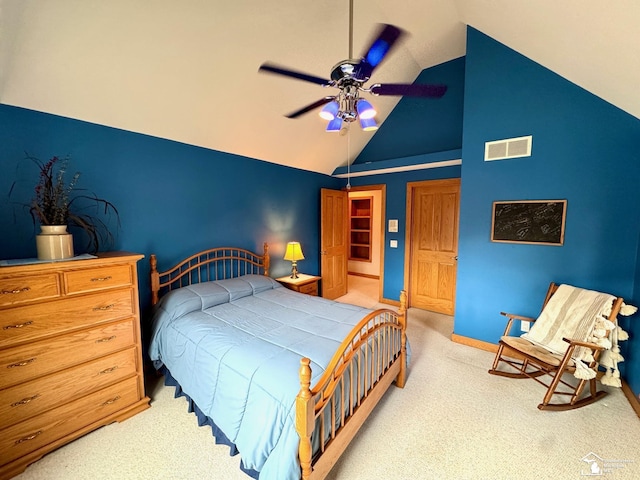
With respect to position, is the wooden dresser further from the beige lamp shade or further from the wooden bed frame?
the beige lamp shade

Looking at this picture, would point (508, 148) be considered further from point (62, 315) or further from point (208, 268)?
point (62, 315)

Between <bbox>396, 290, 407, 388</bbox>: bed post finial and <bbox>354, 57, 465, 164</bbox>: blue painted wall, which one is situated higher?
<bbox>354, 57, 465, 164</bbox>: blue painted wall

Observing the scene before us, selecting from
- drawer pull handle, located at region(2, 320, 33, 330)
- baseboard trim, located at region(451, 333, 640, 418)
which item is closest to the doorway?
baseboard trim, located at region(451, 333, 640, 418)

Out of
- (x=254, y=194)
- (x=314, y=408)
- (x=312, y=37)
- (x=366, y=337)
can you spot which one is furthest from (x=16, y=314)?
(x=312, y=37)

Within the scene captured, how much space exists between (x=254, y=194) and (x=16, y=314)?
2568 mm

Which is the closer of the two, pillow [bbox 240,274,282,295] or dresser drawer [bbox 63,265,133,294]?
dresser drawer [bbox 63,265,133,294]

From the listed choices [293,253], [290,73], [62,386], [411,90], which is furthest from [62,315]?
[411,90]

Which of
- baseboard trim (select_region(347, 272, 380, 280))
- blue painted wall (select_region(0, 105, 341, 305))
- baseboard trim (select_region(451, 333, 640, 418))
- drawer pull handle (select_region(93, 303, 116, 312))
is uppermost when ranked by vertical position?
blue painted wall (select_region(0, 105, 341, 305))

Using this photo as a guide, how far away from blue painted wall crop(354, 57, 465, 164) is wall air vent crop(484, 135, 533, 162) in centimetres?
100

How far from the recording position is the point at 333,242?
4.91 meters

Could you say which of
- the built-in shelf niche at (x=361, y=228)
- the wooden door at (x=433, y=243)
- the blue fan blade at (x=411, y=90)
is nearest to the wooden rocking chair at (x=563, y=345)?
the wooden door at (x=433, y=243)

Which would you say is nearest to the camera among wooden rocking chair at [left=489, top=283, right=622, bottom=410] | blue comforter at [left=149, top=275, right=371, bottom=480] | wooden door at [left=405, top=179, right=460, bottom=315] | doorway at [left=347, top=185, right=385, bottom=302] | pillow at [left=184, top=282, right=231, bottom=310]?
blue comforter at [left=149, top=275, right=371, bottom=480]

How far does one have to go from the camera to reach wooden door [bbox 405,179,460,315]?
4.06 meters

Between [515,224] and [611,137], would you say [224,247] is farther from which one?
[611,137]
